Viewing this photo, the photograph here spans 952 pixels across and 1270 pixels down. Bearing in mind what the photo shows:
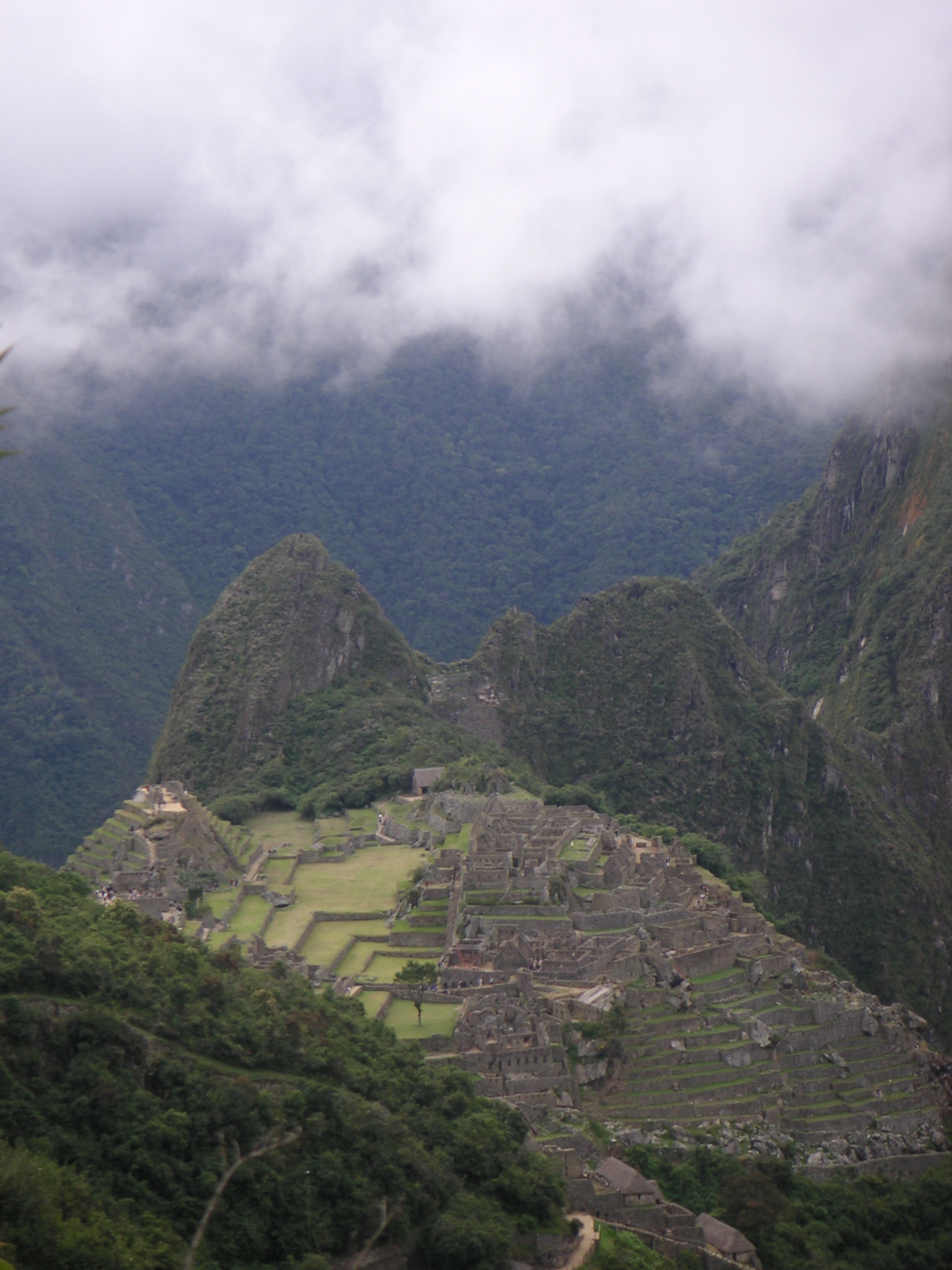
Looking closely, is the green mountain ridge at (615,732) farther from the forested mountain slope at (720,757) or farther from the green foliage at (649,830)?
the green foliage at (649,830)

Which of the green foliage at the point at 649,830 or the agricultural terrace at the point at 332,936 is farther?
the green foliage at the point at 649,830

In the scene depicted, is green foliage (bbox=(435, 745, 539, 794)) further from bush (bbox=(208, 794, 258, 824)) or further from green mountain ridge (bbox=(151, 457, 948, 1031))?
bush (bbox=(208, 794, 258, 824))

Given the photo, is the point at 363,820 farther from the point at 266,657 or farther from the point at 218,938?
the point at 266,657

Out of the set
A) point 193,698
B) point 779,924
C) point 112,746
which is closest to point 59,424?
point 112,746

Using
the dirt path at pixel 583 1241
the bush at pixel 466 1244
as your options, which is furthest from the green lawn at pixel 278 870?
the bush at pixel 466 1244

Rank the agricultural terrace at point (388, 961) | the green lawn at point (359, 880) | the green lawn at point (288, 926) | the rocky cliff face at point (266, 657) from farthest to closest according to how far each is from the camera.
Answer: the rocky cliff face at point (266, 657) → the green lawn at point (359, 880) → the green lawn at point (288, 926) → the agricultural terrace at point (388, 961)

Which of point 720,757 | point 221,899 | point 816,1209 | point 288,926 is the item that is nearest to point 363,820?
point 221,899
